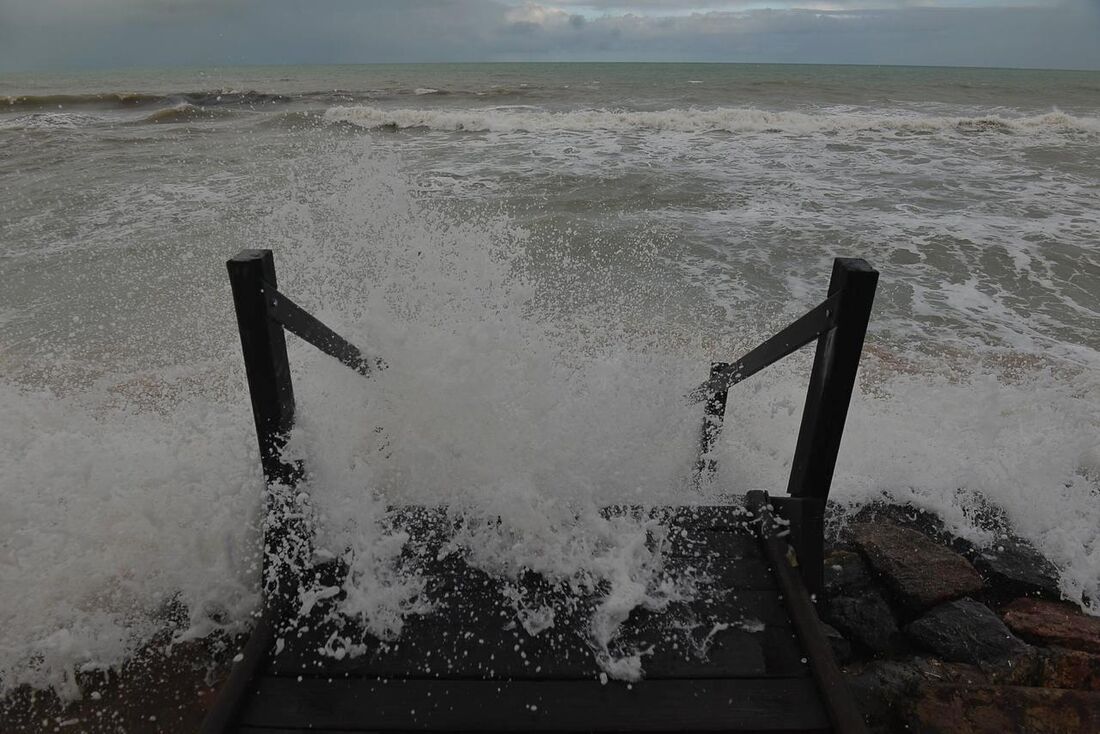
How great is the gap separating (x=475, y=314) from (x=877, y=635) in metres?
2.86

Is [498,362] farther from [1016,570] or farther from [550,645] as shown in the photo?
[1016,570]

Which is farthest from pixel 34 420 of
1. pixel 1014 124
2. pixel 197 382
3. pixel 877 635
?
pixel 1014 124

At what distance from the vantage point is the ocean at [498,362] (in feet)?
10.4

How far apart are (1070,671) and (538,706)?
2.52 meters

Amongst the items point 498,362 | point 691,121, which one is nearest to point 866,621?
point 498,362

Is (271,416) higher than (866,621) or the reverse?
higher

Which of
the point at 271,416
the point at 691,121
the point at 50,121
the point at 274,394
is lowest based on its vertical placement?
the point at 271,416

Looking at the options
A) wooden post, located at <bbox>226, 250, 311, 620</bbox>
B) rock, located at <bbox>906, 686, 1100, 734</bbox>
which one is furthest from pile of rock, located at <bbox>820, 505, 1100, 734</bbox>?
wooden post, located at <bbox>226, 250, 311, 620</bbox>

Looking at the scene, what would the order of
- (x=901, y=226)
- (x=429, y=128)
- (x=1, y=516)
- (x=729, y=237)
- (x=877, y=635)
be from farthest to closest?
1. (x=429, y=128)
2. (x=901, y=226)
3. (x=729, y=237)
4. (x=1, y=516)
5. (x=877, y=635)

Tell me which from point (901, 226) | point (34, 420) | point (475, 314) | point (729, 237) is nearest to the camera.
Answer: point (475, 314)

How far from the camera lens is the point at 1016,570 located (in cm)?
362

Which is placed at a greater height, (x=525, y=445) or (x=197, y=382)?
(x=525, y=445)

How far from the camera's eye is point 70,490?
3807mm

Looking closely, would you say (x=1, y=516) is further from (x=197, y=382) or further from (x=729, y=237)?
(x=729, y=237)
